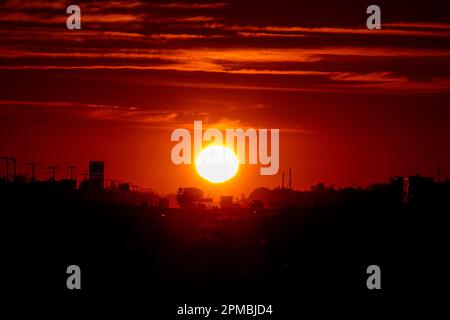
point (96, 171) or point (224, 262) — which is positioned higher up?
point (96, 171)

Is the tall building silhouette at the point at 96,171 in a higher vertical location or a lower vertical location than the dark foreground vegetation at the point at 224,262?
higher

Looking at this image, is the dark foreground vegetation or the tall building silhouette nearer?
the dark foreground vegetation

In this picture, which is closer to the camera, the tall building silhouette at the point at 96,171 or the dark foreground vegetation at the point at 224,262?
the dark foreground vegetation at the point at 224,262

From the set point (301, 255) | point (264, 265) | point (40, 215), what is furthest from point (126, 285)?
point (40, 215)

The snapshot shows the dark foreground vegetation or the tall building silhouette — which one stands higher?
the tall building silhouette

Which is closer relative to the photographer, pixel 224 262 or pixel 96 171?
pixel 224 262

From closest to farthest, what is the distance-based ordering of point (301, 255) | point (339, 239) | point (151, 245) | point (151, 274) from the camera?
point (151, 274) < point (301, 255) < point (151, 245) < point (339, 239)

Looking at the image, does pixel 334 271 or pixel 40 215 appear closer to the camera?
pixel 334 271

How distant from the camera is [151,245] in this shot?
1694 inches
